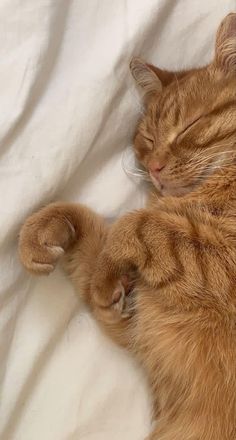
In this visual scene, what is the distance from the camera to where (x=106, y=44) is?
1460mm

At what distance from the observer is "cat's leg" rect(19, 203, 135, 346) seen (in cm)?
141

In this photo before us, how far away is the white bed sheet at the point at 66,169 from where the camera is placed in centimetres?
136

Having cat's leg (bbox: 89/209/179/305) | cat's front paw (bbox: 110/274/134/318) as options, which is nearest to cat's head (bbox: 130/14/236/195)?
cat's leg (bbox: 89/209/179/305)

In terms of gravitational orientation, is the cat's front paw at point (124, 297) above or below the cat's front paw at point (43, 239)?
below

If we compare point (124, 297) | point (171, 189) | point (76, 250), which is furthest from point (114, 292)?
point (171, 189)

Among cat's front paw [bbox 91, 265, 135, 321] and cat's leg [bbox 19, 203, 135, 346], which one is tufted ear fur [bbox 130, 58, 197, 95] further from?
cat's front paw [bbox 91, 265, 135, 321]

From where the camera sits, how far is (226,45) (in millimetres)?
1489

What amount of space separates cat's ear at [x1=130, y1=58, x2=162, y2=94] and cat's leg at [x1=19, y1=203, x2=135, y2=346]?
13.2 inches

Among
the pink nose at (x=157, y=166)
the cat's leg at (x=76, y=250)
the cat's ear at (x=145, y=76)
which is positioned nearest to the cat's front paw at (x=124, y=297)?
the cat's leg at (x=76, y=250)

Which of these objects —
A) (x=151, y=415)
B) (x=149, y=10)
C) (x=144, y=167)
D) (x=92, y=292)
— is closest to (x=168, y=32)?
(x=149, y=10)

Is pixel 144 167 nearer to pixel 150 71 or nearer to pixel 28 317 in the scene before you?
pixel 150 71

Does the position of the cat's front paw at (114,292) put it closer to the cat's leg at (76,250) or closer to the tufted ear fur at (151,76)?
the cat's leg at (76,250)

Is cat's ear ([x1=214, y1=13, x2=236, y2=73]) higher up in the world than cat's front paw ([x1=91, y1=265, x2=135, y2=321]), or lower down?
higher up

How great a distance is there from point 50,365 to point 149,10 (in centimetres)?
86
